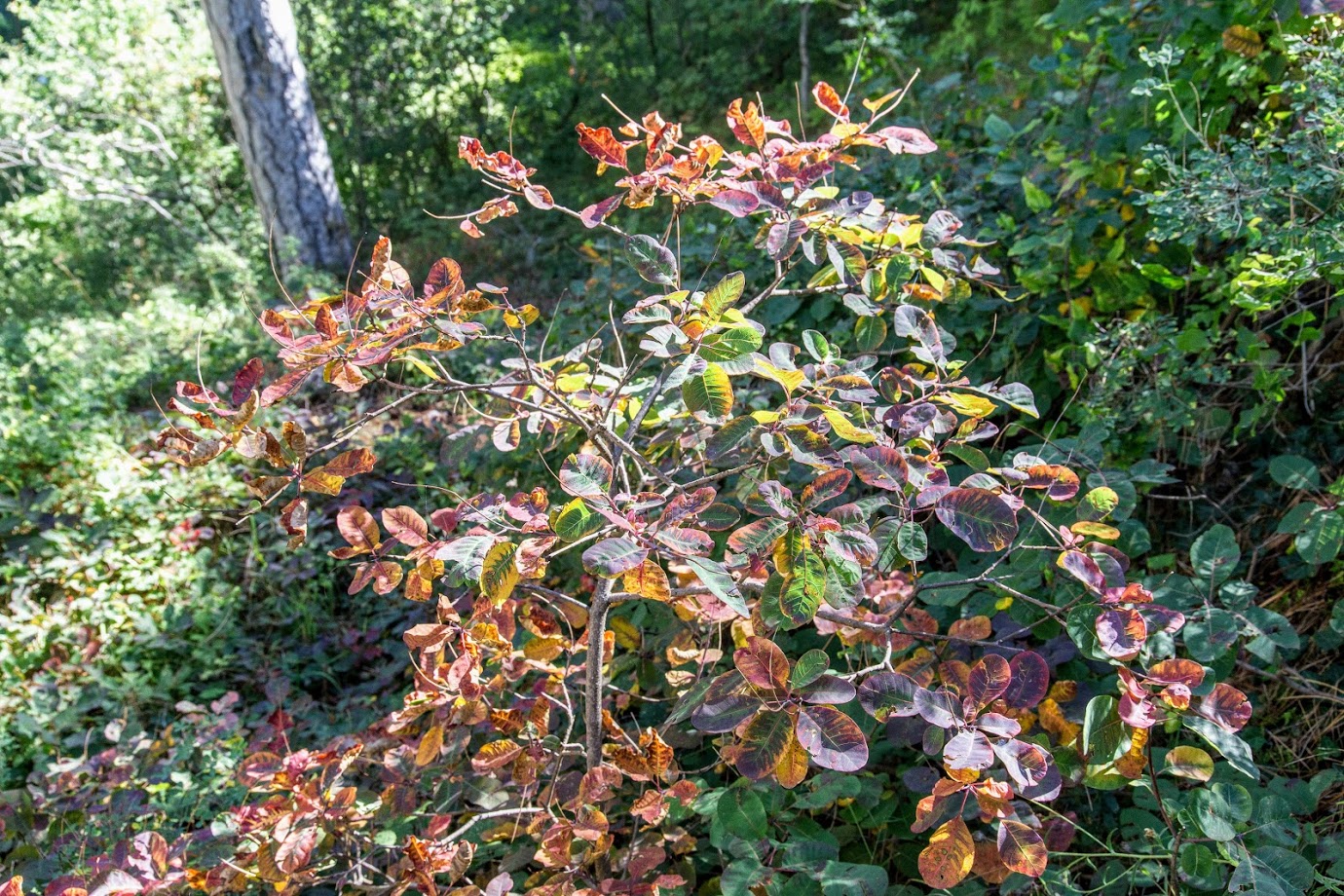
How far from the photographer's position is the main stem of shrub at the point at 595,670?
4.96ft

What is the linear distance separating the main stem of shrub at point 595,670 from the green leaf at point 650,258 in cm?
53

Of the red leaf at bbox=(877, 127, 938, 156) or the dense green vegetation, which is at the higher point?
Result: the red leaf at bbox=(877, 127, 938, 156)

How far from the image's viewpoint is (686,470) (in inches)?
74.9

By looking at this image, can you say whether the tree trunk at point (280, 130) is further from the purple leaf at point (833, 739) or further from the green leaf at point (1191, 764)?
the green leaf at point (1191, 764)

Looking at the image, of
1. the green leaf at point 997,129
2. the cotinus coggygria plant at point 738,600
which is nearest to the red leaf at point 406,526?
the cotinus coggygria plant at point 738,600

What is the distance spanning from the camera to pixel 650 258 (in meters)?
1.45

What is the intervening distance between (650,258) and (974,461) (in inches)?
25.0

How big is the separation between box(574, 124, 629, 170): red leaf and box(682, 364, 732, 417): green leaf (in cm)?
39

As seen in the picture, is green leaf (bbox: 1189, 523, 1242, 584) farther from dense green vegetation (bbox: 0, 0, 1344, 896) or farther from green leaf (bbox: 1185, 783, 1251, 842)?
green leaf (bbox: 1185, 783, 1251, 842)

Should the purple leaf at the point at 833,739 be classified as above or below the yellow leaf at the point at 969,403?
below

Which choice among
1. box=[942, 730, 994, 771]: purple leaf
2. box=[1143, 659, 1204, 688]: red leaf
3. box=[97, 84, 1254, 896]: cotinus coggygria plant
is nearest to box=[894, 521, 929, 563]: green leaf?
box=[97, 84, 1254, 896]: cotinus coggygria plant

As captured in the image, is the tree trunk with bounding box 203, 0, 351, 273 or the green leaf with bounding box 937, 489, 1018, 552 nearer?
the green leaf with bounding box 937, 489, 1018, 552

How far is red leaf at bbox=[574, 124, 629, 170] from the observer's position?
1.41 meters

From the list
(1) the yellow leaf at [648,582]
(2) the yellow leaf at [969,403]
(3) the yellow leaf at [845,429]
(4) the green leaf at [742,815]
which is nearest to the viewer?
(1) the yellow leaf at [648,582]
